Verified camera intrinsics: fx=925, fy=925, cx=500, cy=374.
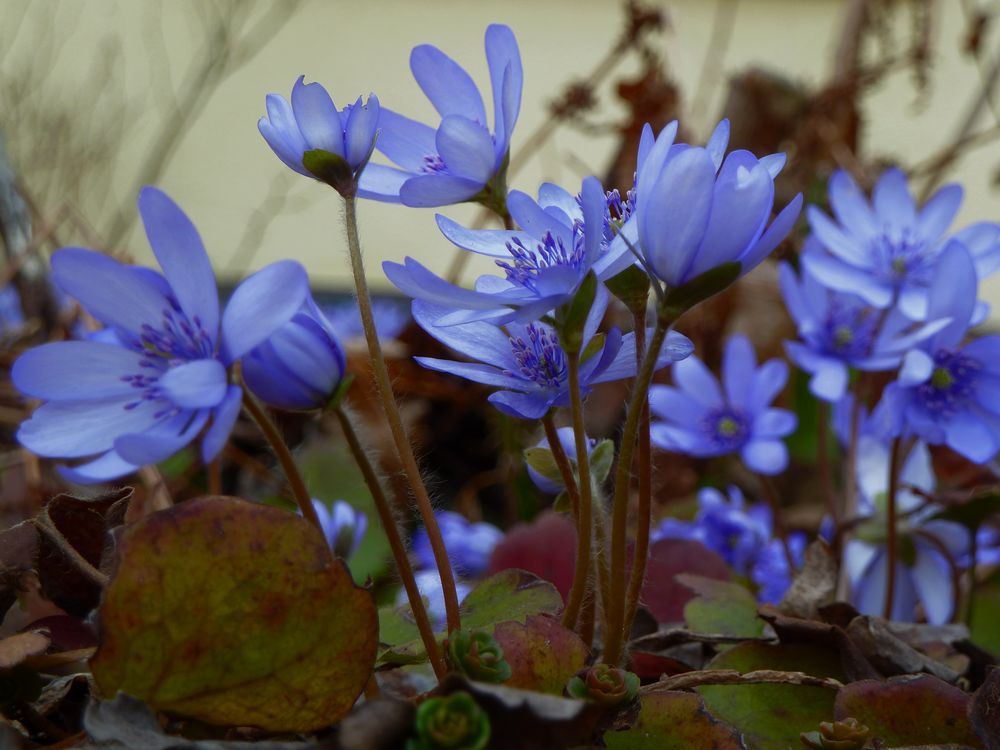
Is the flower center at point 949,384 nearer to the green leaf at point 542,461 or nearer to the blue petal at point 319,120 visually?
the green leaf at point 542,461

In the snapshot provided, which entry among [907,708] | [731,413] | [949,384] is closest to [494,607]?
[907,708]

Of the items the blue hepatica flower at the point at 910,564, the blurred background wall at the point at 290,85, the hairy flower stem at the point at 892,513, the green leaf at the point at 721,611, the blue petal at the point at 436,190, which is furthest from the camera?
the blurred background wall at the point at 290,85

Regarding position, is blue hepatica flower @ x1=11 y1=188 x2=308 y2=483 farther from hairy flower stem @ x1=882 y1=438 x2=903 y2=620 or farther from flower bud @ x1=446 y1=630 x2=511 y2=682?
hairy flower stem @ x1=882 y1=438 x2=903 y2=620

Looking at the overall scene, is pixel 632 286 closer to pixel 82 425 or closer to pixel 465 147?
pixel 465 147

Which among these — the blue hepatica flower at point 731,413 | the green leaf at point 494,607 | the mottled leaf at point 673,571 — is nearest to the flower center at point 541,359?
the green leaf at point 494,607

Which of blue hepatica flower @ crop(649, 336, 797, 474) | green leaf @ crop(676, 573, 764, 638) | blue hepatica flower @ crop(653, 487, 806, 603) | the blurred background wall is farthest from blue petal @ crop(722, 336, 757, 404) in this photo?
the blurred background wall
